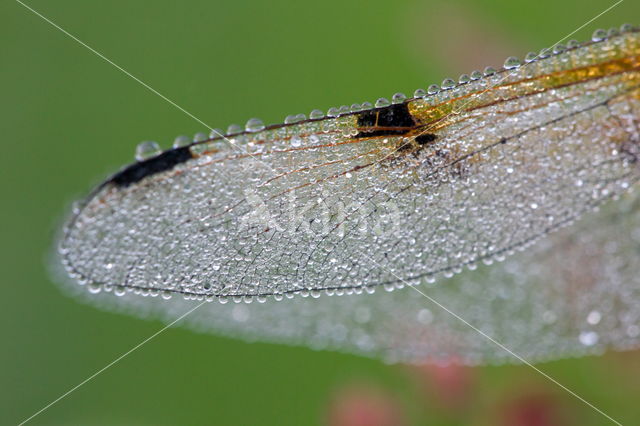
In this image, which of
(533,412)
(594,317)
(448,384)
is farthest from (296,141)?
(533,412)

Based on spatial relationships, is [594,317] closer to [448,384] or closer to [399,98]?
[448,384]

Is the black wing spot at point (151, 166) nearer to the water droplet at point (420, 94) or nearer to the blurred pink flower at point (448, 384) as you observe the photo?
the water droplet at point (420, 94)

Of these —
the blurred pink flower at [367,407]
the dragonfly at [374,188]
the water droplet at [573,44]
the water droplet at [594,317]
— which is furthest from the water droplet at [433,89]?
the blurred pink flower at [367,407]

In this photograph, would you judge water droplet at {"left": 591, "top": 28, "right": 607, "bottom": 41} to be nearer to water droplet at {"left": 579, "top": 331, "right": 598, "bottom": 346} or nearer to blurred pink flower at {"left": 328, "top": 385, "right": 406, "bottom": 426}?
water droplet at {"left": 579, "top": 331, "right": 598, "bottom": 346}

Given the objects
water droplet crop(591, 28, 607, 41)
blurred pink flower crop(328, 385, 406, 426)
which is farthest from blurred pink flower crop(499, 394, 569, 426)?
water droplet crop(591, 28, 607, 41)

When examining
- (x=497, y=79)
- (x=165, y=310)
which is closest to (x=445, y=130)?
→ (x=497, y=79)

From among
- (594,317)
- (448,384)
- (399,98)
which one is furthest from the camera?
(448,384)

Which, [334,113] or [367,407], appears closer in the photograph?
[334,113]
